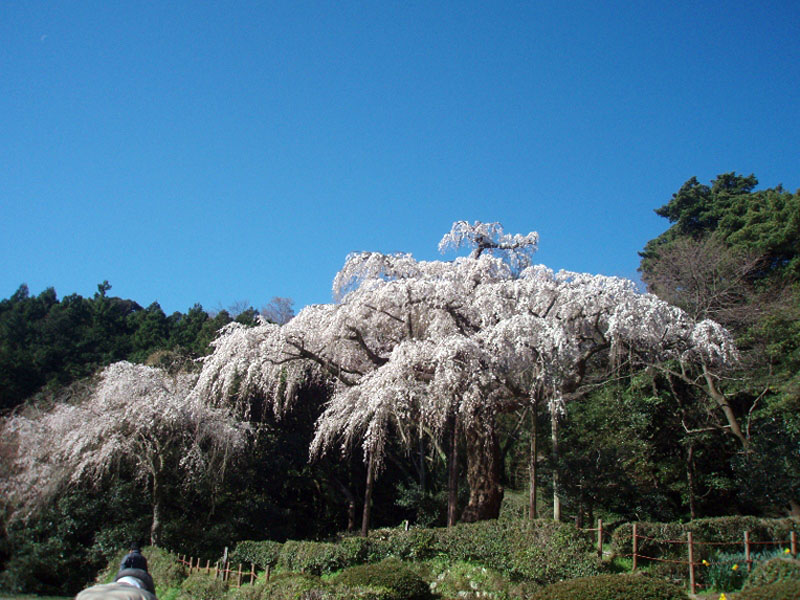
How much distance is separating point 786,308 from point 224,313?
2136 centimetres

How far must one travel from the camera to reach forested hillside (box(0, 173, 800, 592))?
1004 cm

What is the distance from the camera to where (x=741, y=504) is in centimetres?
1479

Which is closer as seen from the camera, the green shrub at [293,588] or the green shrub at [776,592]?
the green shrub at [776,592]

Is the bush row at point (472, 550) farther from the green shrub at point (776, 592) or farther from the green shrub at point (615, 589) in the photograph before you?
the green shrub at point (776, 592)

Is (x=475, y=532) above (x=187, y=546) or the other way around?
above

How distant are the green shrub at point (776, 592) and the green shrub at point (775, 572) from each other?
1.97 ft

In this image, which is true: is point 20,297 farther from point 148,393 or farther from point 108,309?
point 148,393

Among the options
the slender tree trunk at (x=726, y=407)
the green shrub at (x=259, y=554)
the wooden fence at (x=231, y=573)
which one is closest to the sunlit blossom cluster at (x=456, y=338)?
the green shrub at (x=259, y=554)

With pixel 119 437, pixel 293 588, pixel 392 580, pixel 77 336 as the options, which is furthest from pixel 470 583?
pixel 77 336

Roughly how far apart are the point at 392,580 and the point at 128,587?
4933mm

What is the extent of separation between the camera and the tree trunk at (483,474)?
1069 centimetres

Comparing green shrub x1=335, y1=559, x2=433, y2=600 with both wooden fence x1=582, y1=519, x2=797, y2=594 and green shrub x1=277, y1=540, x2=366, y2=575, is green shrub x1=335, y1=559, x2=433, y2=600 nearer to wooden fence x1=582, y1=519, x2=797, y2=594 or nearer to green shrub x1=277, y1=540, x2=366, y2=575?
green shrub x1=277, y1=540, x2=366, y2=575

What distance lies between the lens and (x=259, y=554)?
1132 centimetres

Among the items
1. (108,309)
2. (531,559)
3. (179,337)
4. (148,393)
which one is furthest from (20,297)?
(531,559)
